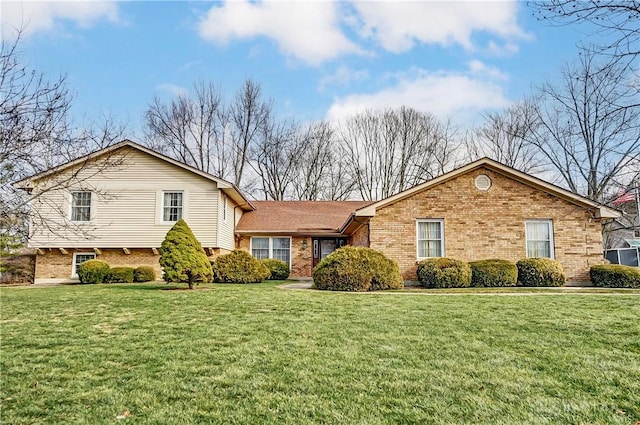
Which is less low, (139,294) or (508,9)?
(508,9)

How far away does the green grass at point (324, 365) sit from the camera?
147 inches

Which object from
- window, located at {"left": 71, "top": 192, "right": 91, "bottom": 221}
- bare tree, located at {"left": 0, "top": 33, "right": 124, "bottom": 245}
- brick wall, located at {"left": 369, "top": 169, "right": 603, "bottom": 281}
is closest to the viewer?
bare tree, located at {"left": 0, "top": 33, "right": 124, "bottom": 245}

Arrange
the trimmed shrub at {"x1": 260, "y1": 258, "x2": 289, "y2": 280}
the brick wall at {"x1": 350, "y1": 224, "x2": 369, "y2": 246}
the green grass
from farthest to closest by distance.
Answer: the trimmed shrub at {"x1": 260, "y1": 258, "x2": 289, "y2": 280} → the brick wall at {"x1": 350, "y1": 224, "x2": 369, "y2": 246} → the green grass

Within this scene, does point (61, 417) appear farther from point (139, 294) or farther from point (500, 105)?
point (500, 105)

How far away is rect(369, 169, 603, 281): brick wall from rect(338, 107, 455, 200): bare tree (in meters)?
17.7

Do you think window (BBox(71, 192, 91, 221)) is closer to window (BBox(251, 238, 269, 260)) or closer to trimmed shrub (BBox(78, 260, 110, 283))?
trimmed shrub (BBox(78, 260, 110, 283))

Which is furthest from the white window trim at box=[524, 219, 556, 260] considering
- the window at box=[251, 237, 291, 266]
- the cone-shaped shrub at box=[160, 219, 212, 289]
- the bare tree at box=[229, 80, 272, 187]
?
the bare tree at box=[229, 80, 272, 187]

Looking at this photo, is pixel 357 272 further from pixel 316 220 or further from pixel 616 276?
pixel 316 220

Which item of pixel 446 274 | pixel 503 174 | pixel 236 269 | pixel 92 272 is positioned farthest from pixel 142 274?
pixel 503 174

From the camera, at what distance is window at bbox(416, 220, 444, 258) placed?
16203 mm

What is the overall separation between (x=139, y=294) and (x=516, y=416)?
34.2 ft

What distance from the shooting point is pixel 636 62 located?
177 inches

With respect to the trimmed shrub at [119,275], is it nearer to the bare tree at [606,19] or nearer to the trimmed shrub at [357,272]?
the trimmed shrub at [357,272]

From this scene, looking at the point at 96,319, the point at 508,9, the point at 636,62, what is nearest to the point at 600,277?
the point at 508,9
